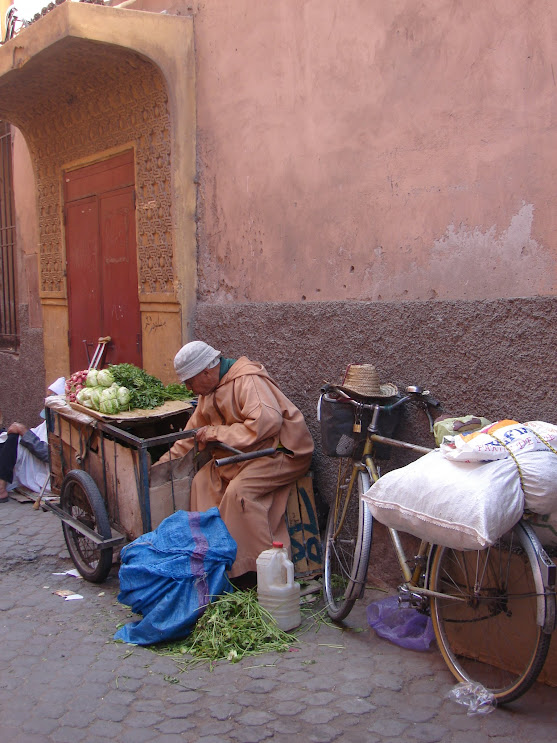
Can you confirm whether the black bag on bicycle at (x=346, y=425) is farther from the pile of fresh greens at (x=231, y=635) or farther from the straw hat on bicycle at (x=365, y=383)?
the pile of fresh greens at (x=231, y=635)

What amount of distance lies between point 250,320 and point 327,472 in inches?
48.7

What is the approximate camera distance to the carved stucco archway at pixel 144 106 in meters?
5.57

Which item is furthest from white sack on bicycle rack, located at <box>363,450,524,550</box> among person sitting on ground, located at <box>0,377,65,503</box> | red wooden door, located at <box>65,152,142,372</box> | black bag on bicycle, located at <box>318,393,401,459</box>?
person sitting on ground, located at <box>0,377,65,503</box>

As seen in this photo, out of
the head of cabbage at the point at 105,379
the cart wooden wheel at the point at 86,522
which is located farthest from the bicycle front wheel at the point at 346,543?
the head of cabbage at the point at 105,379

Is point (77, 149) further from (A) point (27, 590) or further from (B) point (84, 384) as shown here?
(A) point (27, 590)

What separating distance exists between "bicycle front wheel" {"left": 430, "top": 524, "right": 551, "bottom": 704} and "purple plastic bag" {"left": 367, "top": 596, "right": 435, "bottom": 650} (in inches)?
8.2

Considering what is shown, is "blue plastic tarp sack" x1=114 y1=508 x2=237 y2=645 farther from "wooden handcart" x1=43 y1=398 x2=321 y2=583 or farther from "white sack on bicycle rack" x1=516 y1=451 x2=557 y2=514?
"white sack on bicycle rack" x1=516 y1=451 x2=557 y2=514

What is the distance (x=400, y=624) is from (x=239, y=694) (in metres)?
0.93

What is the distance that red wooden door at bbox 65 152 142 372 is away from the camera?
21.4 ft

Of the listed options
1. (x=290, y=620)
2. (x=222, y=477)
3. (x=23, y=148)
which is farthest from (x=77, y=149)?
(x=290, y=620)

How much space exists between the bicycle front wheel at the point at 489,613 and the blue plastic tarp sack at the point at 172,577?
113cm

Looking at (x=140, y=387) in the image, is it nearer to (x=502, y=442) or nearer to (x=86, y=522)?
(x=86, y=522)

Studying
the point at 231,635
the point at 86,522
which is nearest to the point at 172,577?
Result: the point at 231,635

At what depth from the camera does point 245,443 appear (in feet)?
13.7
